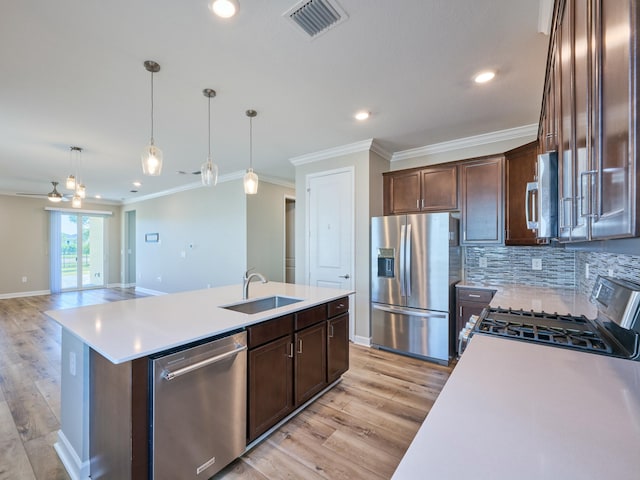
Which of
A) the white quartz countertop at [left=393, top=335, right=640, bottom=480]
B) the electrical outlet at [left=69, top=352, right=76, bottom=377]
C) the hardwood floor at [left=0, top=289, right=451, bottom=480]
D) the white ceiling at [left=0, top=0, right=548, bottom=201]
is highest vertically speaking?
the white ceiling at [left=0, top=0, right=548, bottom=201]

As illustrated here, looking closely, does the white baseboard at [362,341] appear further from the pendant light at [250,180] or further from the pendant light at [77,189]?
the pendant light at [77,189]

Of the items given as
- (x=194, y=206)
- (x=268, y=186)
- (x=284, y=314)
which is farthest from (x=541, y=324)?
(x=194, y=206)

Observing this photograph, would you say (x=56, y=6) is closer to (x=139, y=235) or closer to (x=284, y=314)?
(x=284, y=314)

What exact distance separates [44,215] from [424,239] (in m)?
9.23

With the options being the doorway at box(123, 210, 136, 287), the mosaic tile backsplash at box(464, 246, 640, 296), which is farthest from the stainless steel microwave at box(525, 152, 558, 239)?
the doorway at box(123, 210, 136, 287)

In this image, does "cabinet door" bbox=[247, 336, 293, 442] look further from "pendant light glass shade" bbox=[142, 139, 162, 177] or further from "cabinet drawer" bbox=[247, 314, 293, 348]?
"pendant light glass shade" bbox=[142, 139, 162, 177]

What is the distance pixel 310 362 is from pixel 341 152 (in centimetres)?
272

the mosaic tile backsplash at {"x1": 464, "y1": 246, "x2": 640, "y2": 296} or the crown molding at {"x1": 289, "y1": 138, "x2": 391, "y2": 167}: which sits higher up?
the crown molding at {"x1": 289, "y1": 138, "x2": 391, "y2": 167}

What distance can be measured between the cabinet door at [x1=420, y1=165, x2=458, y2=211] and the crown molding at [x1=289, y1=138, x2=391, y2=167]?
662 millimetres

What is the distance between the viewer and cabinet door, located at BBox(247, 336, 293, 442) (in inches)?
70.6

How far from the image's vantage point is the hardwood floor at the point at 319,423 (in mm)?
1716

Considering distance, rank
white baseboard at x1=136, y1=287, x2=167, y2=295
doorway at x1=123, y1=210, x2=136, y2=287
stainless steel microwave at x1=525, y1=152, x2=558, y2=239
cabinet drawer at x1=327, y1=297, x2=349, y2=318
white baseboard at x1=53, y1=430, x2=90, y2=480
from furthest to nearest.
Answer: doorway at x1=123, y1=210, x2=136, y2=287 → white baseboard at x1=136, y1=287, x2=167, y2=295 → cabinet drawer at x1=327, y1=297, x2=349, y2=318 → white baseboard at x1=53, y1=430, x2=90, y2=480 → stainless steel microwave at x1=525, y1=152, x2=558, y2=239

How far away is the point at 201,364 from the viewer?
1.46 m

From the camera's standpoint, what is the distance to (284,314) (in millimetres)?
1989
